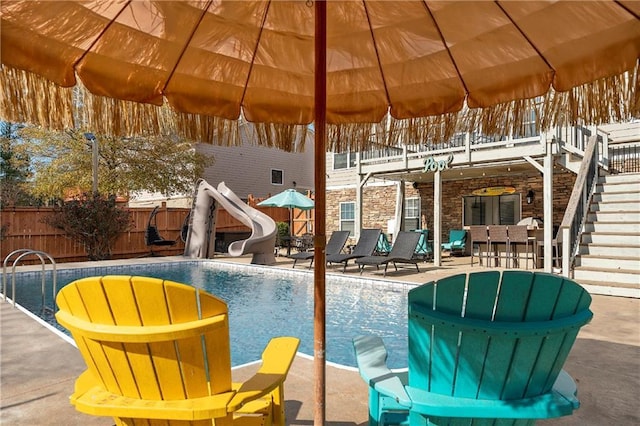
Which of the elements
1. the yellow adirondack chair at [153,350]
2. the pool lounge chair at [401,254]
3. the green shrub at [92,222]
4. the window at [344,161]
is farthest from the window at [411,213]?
the yellow adirondack chair at [153,350]

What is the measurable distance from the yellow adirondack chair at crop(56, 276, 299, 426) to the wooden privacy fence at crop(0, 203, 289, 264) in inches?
588

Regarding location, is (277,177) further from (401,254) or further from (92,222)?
(401,254)

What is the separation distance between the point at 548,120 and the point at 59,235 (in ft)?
52.3

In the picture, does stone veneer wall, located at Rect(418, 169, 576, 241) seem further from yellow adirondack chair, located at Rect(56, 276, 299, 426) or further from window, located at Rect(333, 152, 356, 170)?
yellow adirondack chair, located at Rect(56, 276, 299, 426)

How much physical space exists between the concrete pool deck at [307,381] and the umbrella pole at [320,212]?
0.63 meters

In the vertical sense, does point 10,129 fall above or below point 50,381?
above

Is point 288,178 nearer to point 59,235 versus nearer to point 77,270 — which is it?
point 59,235

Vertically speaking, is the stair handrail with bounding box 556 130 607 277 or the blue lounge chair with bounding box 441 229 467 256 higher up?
the stair handrail with bounding box 556 130 607 277

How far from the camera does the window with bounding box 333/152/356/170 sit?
→ 19.5 metres

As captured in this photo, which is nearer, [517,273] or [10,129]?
[517,273]

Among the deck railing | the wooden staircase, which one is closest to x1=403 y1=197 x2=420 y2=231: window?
the deck railing

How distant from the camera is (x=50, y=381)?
135 inches

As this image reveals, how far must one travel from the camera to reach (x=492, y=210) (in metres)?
16.2

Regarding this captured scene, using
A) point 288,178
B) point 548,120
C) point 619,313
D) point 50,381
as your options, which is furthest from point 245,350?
point 288,178
